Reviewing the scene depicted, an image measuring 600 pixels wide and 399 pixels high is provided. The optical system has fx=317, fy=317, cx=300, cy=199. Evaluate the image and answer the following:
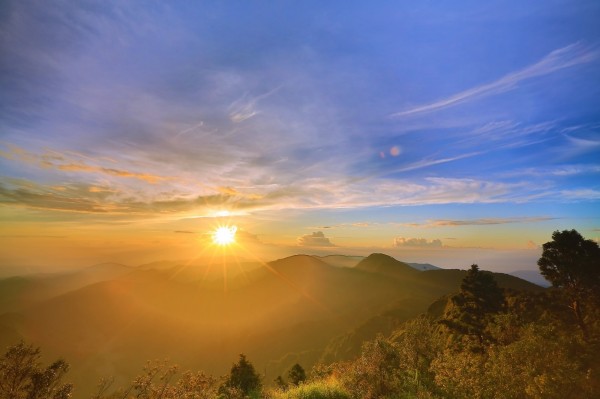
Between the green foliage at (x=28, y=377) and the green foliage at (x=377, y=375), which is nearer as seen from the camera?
the green foliage at (x=28, y=377)

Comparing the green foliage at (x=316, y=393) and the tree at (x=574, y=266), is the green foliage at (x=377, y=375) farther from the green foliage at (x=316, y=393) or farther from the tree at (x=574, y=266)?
the tree at (x=574, y=266)

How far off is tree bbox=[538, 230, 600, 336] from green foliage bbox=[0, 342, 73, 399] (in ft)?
171

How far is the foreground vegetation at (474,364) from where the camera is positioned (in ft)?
59.1

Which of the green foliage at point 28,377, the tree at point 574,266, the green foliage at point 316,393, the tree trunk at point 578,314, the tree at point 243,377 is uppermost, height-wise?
the tree at point 574,266

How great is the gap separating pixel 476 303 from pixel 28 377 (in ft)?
172

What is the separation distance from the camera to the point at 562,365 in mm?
18203

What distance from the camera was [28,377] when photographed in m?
18.3

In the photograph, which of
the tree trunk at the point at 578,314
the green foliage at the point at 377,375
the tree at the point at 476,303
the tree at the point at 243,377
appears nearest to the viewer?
the green foliage at the point at 377,375

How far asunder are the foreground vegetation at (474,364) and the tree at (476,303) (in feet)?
0.48

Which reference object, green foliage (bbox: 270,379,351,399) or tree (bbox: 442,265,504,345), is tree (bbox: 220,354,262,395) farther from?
green foliage (bbox: 270,379,351,399)

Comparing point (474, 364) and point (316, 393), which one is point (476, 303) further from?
point (316, 393)

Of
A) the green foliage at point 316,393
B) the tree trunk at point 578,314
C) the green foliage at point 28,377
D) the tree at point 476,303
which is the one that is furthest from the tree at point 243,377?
the tree trunk at point 578,314

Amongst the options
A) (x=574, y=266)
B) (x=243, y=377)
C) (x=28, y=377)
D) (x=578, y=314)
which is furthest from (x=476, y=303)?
(x=28, y=377)

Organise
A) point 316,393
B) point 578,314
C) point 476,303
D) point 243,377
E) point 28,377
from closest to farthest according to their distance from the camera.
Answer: point 28,377
point 316,393
point 578,314
point 476,303
point 243,377
